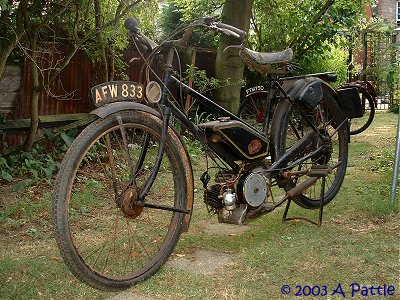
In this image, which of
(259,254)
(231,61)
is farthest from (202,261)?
(231,61)

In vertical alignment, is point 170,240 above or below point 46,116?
below

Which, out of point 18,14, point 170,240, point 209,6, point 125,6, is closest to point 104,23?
point 125,6

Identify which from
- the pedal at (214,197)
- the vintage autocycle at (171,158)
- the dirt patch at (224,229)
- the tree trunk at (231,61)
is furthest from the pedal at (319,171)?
the tree trunk at (231,61)

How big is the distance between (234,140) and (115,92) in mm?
940

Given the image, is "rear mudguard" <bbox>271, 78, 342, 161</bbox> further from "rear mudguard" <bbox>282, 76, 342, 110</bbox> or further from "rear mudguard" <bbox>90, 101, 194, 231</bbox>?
"rear mudguard" <bbox>90, 101, 194, 231</bbox>

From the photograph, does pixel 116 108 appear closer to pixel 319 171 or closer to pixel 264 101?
pixel 319 171

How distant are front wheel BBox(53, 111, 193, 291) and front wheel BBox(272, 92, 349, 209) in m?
0.99

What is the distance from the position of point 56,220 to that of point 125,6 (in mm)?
3954

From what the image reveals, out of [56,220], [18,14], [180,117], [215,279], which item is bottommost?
[215,279]

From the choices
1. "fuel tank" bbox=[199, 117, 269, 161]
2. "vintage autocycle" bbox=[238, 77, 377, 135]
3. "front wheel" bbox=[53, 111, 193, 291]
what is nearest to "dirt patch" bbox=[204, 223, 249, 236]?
"front wheel" bbox=[53, 111, 193, 291]

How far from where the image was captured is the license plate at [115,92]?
312 cm

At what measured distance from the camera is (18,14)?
5625 mm

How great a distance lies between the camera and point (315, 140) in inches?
177

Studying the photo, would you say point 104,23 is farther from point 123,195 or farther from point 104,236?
point 123,195
